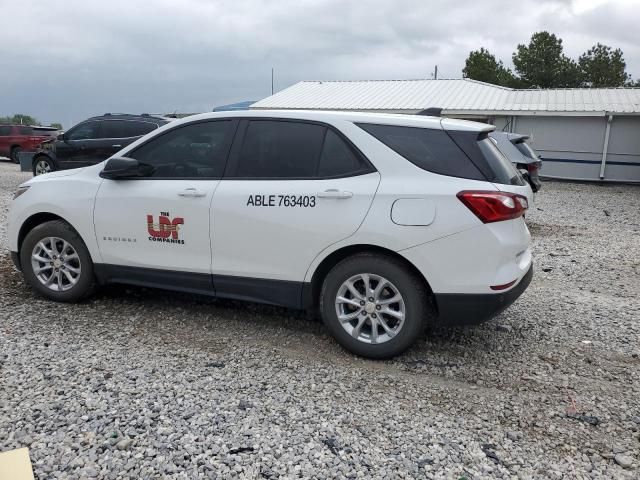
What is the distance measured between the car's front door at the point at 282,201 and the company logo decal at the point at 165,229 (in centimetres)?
34

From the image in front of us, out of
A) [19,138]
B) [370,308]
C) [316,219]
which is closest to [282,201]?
[316,219]

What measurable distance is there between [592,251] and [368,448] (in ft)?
20.6

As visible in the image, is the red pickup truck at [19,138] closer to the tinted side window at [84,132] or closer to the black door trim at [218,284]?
the tinted side window at [84,132]

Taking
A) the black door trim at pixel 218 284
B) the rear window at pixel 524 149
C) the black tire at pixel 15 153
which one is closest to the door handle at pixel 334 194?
the black door trim at pixel 218 284

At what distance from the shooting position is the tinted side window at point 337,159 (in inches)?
155

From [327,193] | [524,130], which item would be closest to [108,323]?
[327,193]

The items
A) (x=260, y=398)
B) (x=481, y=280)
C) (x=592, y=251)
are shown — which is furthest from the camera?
(x=592, y=251)

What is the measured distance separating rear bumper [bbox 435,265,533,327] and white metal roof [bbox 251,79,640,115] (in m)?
18.8

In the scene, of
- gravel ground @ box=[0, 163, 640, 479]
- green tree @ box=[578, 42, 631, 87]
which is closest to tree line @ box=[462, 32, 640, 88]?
green tree @ box=[578, 42, 631, 87]

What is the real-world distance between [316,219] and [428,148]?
3.02ft

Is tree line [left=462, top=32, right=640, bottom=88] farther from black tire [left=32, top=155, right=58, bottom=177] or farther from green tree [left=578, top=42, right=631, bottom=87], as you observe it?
black tire [left=32, top=155, right=58, bottom=177]

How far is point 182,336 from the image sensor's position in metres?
4.36

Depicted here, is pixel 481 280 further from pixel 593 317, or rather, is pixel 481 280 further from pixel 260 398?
pixel 593 317

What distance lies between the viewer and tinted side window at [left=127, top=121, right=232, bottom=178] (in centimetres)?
439
